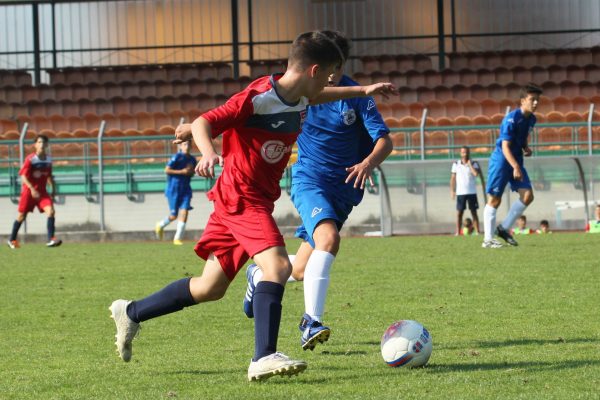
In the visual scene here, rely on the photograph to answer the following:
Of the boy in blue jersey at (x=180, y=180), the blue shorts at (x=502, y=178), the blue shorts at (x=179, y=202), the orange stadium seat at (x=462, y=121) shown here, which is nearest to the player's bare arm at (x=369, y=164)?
the blue shorts at (x=502, y=178)

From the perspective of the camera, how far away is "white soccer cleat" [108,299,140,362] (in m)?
5.57

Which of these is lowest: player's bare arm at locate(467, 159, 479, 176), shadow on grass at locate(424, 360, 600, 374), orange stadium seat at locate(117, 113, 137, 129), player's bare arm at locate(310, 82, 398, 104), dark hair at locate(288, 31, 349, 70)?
shadow on grass at locate(424, 360, 600, 374)

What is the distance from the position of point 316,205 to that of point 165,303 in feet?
5.15

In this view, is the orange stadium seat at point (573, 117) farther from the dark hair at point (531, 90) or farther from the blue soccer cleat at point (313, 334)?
the blue soccer cleat at point (313, 334)

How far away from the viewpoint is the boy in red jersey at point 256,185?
5.04m

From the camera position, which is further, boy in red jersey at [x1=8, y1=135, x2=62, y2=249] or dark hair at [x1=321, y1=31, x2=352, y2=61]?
boy in red jersey at [x1=8, y1=135, x2=62, y2=249]

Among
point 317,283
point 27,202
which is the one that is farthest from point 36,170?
point 317,283

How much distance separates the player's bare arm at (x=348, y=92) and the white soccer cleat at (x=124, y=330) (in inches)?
58.5

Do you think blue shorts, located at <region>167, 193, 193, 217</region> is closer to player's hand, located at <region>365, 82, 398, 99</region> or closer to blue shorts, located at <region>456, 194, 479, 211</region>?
blue shorts, located at <region>456, 194, 479, 211</region>

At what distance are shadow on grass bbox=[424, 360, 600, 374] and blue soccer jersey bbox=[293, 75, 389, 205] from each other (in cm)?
198

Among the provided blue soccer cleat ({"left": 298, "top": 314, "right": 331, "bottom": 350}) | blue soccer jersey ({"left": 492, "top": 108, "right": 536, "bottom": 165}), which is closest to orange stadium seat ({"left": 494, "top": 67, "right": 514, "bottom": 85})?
blue soccer jersey ({"left": 492, "top": 108, "right": 536, "bottom": 165})

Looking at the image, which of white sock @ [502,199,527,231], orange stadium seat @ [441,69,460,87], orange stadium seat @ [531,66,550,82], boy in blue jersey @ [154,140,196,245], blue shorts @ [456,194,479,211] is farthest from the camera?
orange stadium seat @ [441,69,460,87]

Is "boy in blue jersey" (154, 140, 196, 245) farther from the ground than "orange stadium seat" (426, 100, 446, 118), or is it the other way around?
"orange stadium seat" (426, 100, 446, 118)

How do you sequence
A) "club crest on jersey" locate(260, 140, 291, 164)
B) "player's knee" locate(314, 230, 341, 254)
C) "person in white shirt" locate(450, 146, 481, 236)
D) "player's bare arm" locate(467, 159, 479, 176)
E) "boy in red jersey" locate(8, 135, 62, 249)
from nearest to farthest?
"club crest on jersey" locate(260, 140, 291, 164) → "player's knee" locate(314, 230, 341, 254) → "boy in red jersey" locate(8, 135, 62, 249) → "person in white shirt" locate(450, 146, 481, 236) → "player's bare arm" locate(467, 159, 479, 176)
